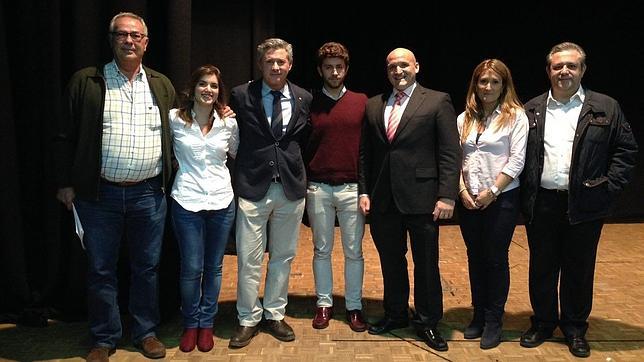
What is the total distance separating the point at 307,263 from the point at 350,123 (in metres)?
1.76

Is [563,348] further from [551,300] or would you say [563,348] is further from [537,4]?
[537,4]

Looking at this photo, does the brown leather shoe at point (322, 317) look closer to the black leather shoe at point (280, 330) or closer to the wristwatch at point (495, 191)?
the black leather shoe at point (280, 330)

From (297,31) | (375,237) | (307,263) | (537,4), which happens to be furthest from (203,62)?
(537,4)

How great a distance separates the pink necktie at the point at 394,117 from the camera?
104 inches

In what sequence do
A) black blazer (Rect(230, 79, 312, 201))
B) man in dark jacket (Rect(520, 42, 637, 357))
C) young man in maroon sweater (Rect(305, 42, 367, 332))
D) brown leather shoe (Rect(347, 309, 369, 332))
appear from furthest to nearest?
brown leather shoe (Rect(347, 309, 369, 332)) → young man in maroon sweater (Rect(305, 42, 367, 332)) → black blazer (Rect(230, 79, 312, 201)) → man in dark jacket (Rect(520, 42, 637, 357))

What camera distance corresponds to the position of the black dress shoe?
2.64 meters

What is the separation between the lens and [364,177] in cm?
273

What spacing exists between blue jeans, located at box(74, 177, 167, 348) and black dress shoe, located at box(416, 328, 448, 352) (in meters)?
1.28

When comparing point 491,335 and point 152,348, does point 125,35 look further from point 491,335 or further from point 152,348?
point 491,335

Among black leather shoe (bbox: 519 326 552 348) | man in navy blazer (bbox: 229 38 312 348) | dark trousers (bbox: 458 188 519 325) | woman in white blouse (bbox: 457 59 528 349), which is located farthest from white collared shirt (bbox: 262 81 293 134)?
black leather shoe (bbox: 519 326 552 348)

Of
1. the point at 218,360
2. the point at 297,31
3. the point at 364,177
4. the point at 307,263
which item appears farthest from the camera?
the point at 297,31

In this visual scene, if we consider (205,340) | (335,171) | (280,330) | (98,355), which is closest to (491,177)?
(335,171)

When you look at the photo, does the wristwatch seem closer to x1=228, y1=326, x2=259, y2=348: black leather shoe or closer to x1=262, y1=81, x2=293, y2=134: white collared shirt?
x1=262, y1=81, x2=293, y2=134: white collared shirt

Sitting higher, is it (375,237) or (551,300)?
(375,237)
